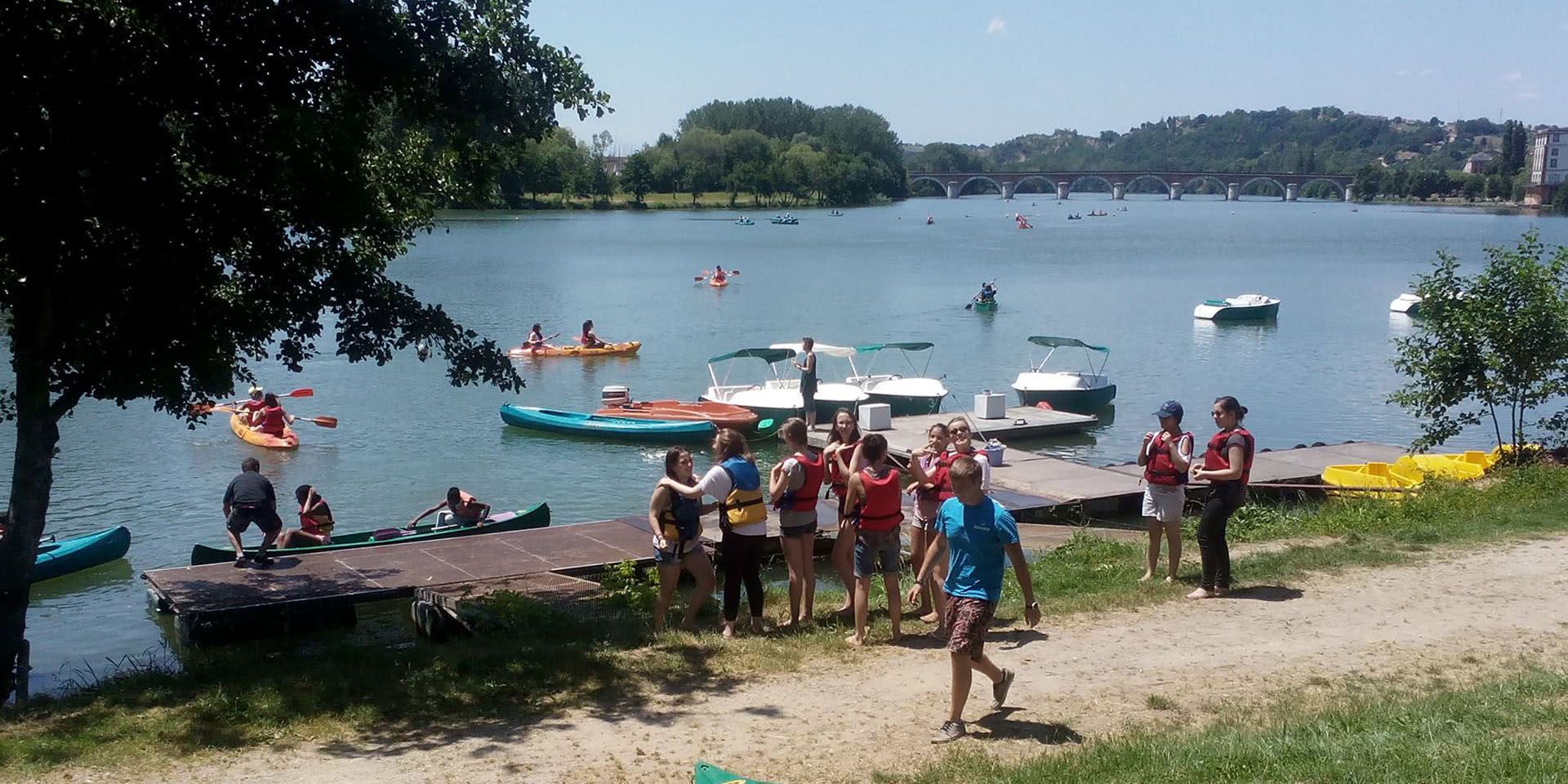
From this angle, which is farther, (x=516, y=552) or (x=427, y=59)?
(x=516, y=552)

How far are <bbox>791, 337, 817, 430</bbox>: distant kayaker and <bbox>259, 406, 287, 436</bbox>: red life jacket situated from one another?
35.5ft

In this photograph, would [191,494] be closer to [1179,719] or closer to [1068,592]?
[1068,592]

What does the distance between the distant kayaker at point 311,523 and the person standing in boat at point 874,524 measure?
28.9ft

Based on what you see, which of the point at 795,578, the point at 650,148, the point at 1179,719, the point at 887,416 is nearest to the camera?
the point at 1179,719

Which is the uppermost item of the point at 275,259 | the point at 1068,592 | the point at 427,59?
the point at 427,59

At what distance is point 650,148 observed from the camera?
538 ft

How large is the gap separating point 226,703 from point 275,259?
3.86 m

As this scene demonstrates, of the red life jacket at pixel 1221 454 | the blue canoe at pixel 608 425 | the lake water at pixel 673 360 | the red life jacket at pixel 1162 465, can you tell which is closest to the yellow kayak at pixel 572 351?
the lake water at pixel 673 360

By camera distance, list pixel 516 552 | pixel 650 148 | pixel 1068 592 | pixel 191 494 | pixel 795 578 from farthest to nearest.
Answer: pixel 650 148 < pixel 191 494 < pixel 516 552 < pixel 1068 592 < pixel 795 578

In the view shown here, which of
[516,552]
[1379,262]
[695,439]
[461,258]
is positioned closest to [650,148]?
[461,258]

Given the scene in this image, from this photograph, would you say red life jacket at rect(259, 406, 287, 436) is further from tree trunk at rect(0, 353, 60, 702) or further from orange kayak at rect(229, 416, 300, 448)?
tree trunk at rect(0, 353, 60, 702)

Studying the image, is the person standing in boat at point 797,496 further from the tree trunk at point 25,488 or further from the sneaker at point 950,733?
the tree trunk at point 25,488

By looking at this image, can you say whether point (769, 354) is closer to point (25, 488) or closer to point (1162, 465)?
point (1162, 465)

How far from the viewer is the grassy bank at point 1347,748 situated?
6.13m
